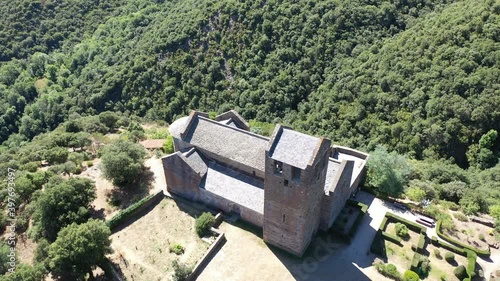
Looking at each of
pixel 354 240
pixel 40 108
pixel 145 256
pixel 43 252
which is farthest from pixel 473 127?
pixel 40 108

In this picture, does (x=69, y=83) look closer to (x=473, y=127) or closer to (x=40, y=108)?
(x=40, y=108)

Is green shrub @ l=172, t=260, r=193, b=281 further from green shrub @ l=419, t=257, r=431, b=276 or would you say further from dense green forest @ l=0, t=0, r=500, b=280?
green shrub @ l=419, t=257, r=431, b=276

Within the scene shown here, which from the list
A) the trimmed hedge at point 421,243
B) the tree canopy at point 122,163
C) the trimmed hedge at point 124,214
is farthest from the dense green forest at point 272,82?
the trimmed hedge at point 421,243

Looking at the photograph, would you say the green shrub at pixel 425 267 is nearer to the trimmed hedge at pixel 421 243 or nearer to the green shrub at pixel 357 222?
the trimmed hedge at pixel 421 243

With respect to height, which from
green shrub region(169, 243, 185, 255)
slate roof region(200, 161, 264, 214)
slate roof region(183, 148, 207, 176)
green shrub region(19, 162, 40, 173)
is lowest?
green shrub region(19, 162, 40, 173)

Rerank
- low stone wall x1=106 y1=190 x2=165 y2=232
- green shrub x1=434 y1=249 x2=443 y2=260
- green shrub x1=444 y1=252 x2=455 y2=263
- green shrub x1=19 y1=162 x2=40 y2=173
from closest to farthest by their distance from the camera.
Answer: green shrub x1=444 y1=252 x2=455 y2=263 < green shrub x1=434 y1=249 x2=443 y2=260 < low stone wall x1=106 y1=190 x2=165 y2=232 < green shrub x1=19 y1=162 x2=40 y2=173

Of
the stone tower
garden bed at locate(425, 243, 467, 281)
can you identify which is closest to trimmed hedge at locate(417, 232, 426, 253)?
garden bed at locate(425, 243, 467, 281)

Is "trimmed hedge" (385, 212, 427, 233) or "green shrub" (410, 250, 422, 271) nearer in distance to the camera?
"green shrub" (410, 250, 422, 271)
